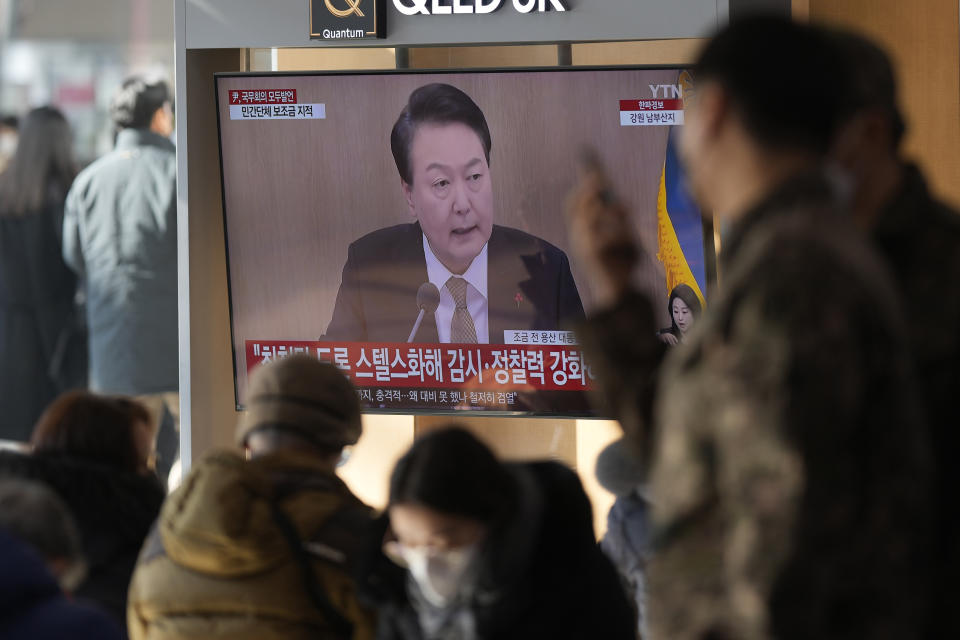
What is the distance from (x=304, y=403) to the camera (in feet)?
7.29

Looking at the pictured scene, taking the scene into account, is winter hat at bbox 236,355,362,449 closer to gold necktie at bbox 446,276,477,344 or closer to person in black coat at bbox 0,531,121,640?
person in black coat at bbox 0,531,121,640

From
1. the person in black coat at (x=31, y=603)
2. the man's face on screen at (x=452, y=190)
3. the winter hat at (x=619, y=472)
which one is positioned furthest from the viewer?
the man's face on screen at (x=452, y=190)

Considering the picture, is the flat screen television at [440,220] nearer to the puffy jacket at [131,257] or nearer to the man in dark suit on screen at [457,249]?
the man in dark suit on screen at [457,249]

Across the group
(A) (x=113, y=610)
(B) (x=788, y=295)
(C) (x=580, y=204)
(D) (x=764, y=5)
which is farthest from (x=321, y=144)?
(B) (x=788, y=295)

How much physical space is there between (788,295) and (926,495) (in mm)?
246

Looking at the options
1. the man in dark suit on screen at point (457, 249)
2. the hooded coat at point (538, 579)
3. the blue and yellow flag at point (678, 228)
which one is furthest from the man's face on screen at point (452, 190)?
the hooded coat at point (538, 579)

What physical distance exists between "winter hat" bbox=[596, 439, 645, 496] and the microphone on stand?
4.26ft

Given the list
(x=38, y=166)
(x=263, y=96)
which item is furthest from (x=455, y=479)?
(x=38, y=166)

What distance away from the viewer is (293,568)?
6.45 feet

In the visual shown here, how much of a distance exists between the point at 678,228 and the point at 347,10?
1240 mm

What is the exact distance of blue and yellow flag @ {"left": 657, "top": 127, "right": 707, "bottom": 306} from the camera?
377 cm

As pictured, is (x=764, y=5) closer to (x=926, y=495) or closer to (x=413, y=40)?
(x=413, y=40)

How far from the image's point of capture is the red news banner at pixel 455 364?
12.8 ft

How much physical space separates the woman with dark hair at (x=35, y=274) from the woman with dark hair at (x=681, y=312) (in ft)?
9.87
